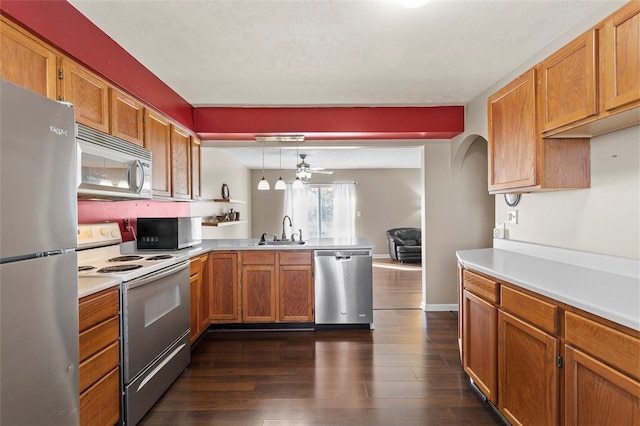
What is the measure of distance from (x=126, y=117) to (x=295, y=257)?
6.50 feet

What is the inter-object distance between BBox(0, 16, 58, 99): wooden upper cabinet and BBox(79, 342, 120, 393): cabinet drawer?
1342mm

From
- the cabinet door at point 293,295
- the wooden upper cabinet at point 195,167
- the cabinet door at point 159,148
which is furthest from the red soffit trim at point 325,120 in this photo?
the cabinet door at point 293,295

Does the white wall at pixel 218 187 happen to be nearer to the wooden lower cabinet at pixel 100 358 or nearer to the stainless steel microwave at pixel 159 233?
the stainless steel microwave at pixel 159 233

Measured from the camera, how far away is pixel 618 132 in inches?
72.9

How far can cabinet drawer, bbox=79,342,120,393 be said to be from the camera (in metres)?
1.58

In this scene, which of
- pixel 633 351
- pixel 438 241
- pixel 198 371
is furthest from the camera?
pixel 438 241

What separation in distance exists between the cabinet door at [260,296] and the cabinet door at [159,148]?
3.81 ft

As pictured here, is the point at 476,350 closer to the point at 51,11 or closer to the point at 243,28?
the point at 243,28

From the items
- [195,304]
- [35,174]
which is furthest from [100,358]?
[195,304]

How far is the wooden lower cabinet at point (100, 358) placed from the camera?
1.58 meters

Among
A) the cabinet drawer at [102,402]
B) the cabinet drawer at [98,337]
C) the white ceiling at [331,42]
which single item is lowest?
the cabinet drawer at [102,402]

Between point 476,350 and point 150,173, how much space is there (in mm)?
2640

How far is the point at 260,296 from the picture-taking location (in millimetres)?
3551

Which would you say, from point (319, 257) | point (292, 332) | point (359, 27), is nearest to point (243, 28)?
point (359, 27)
